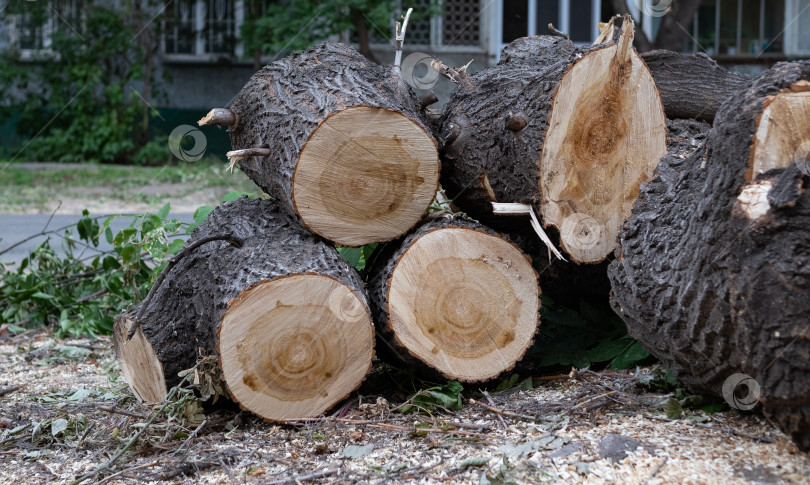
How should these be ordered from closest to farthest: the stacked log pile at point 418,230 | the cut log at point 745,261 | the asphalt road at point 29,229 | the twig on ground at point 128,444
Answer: the cut log at point 745,261 < the twig on ground at point 128,444 < the stacked log pile at point 418,230 < the asphalt road at point 29,229

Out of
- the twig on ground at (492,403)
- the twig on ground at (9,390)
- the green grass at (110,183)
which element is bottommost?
the twig on ground at (9,390)

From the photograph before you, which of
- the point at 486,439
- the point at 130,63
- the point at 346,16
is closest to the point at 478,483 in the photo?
the point at 486,439

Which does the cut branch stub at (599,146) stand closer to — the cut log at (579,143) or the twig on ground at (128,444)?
the cut log at (579,143)

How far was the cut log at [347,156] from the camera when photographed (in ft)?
9.71

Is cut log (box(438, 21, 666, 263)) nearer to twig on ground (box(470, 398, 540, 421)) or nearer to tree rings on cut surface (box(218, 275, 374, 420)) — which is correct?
twig on ground (box(470, 398, 540, 421))

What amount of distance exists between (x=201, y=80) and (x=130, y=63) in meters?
1.25

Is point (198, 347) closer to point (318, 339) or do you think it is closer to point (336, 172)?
point (318, 339)

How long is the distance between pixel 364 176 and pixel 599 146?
90cm

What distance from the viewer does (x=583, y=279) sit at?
3.46 meters

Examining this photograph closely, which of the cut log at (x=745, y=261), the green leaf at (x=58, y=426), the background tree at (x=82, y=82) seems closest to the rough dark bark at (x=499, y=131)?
the cut log at (x=745, y=261)

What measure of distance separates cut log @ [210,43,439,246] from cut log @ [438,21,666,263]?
30 cm

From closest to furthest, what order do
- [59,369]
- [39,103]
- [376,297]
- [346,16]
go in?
[376,297] → [59,369] → [346,16] → [39,103]

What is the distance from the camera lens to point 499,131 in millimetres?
3184

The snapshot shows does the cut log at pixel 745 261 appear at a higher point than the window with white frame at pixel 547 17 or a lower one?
lower
